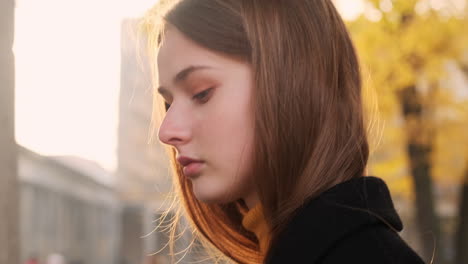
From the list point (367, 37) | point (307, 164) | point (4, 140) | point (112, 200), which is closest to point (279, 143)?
point (307, 164)

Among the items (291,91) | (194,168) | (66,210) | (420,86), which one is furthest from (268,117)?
(66,210)

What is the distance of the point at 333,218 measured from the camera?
1.71m

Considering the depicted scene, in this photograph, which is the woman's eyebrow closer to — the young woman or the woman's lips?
the young woman

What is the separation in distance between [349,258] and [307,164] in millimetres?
247

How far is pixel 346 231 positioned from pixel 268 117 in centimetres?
29

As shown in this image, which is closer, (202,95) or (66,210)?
(202,95)

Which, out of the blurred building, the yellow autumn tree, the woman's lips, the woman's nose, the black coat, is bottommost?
the blurred building

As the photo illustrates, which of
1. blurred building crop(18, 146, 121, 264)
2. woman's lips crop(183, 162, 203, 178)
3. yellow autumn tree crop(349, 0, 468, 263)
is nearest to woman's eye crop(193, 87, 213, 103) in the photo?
woman's lips crop(183, 162, 203, 178)

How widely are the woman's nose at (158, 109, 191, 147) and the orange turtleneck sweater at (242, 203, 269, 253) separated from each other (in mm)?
218

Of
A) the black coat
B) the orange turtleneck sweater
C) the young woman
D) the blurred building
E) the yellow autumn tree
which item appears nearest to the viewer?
the black coat

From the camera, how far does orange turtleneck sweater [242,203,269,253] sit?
1.91 metres

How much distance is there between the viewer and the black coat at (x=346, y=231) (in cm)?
165

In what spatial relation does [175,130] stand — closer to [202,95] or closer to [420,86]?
[202,95]

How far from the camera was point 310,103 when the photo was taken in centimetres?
183
